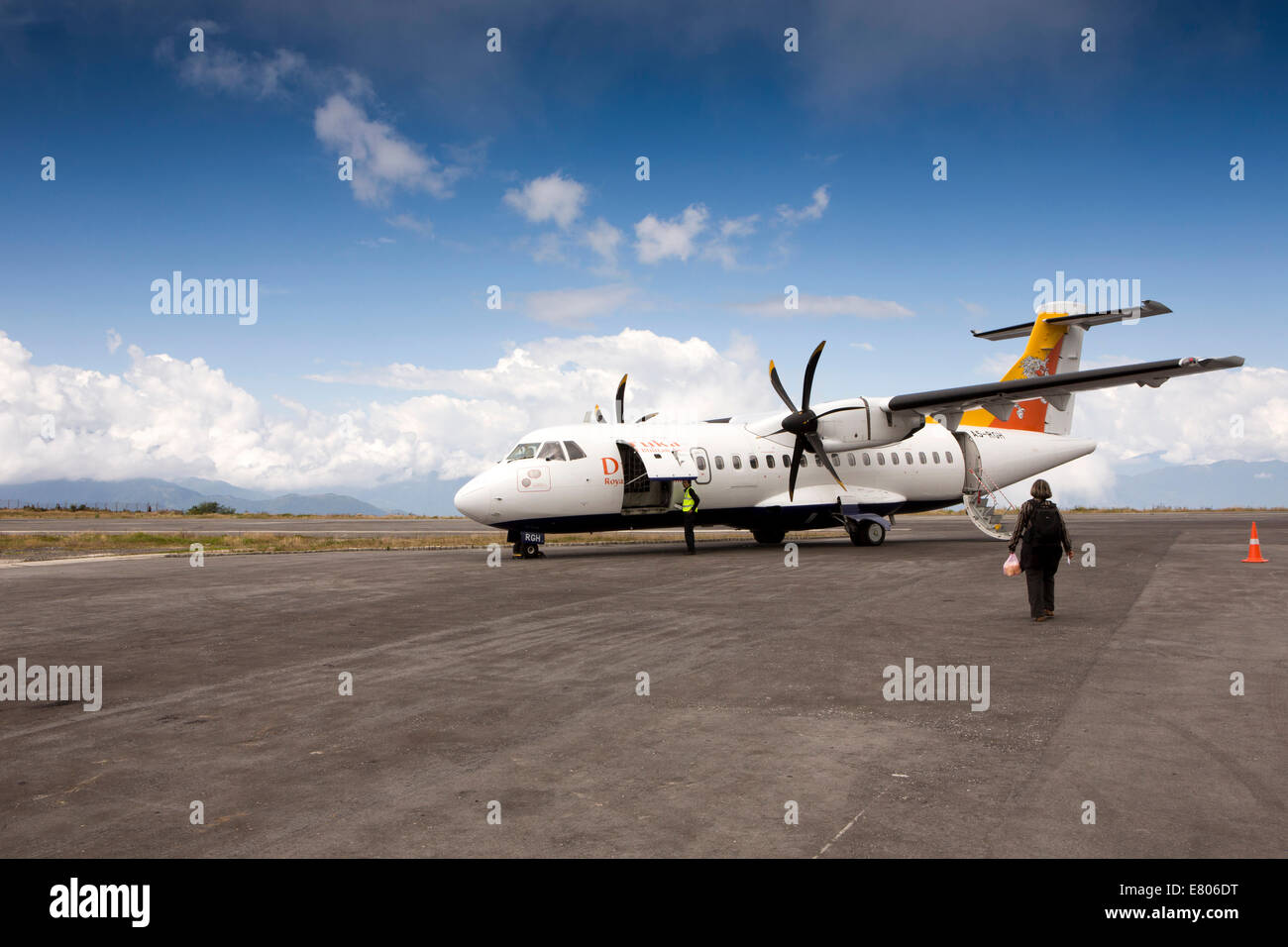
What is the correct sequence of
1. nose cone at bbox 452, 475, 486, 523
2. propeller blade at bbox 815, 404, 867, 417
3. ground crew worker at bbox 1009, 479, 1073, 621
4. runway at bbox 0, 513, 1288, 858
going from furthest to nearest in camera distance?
propeller blade at bbox 815, 404, 867, 417, nose cone at bbox 452, 475, 486, 523, ground crew worker at bbox 1009, 479, 1073, 621, runway at bbox 0, 513, 1288, 858

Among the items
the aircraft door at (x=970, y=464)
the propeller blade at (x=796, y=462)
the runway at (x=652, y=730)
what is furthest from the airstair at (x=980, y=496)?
the runway at (x=652, y=730)

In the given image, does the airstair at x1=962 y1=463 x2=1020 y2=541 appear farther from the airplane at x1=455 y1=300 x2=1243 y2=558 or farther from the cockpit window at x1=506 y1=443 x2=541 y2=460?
the cockpit window at x1=506 y1=443 x2=541 y2=460

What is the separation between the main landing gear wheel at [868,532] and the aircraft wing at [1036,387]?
12.1 ft

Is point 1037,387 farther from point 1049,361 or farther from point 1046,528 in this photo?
point 1046,528

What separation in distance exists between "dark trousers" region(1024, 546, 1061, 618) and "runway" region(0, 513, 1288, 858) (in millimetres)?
372

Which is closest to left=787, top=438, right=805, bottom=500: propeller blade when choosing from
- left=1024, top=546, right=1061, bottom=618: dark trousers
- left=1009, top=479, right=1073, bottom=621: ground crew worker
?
left=1009, top=479, right=1073, bottom=621: ground crew worker

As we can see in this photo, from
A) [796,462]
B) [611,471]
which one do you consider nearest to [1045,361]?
[796,462]

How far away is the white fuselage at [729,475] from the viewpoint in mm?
21781

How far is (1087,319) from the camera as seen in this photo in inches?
1116

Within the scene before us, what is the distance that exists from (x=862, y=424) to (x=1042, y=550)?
13.5 m


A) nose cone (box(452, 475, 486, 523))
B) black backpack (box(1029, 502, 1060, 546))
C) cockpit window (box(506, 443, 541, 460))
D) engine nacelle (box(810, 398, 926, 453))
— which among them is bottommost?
black backpack (box(1029, 502, 1060, 546))

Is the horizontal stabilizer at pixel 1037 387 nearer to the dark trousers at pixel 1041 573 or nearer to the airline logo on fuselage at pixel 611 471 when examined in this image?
the airline logo on fuselage at pixel 611 471

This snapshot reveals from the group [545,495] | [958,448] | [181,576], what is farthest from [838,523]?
[181,576]

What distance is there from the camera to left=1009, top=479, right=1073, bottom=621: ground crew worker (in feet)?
36.4
